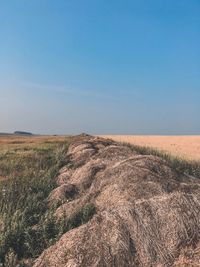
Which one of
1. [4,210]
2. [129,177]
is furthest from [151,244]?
[4,210]

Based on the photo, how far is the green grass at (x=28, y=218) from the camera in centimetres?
1324

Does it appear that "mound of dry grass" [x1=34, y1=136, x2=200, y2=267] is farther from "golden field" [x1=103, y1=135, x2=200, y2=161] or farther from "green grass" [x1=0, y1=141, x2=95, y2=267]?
"golden field" [x1=103, y1=135, x2=200, y2=161]

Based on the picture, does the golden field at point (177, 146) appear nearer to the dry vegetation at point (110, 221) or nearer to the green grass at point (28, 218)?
the green grass at point (28, 218)

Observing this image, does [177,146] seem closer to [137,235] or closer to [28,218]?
[28,218]

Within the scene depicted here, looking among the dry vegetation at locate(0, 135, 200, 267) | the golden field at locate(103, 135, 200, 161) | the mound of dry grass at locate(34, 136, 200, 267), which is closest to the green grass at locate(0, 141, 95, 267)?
the dry vegetation at locate(0, 135, 200, 267)

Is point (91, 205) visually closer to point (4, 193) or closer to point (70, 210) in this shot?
point (70, 210)

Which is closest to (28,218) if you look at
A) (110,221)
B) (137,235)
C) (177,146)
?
(110,221)

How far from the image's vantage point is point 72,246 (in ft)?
37.7

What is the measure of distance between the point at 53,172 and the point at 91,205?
374 inches

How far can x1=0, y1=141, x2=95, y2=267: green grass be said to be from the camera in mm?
13242

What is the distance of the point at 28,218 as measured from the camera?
16109 millimetres

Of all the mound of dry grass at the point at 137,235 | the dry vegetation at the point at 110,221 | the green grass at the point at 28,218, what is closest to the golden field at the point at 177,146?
the green grass at the point at 28,218

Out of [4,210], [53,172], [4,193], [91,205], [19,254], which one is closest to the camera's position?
[19,254]

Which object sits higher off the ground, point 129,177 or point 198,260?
point 129,177
